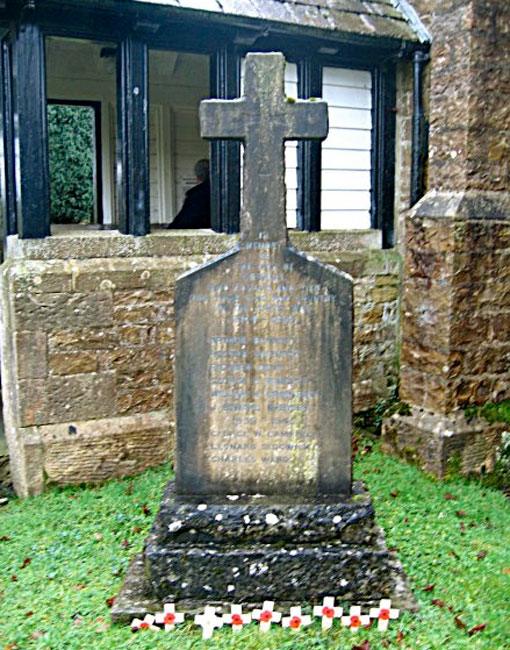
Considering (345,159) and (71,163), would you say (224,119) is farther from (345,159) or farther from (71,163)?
(71,163)

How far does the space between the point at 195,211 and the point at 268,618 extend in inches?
204

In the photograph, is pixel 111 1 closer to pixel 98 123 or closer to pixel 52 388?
pixel 52 388

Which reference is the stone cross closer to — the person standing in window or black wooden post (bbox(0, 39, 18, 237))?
black wooden post (bbox(0, 39, 18, 237))

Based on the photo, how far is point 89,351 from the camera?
588 centimetres

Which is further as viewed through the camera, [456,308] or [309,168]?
[309,168]

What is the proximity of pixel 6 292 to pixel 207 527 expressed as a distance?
2791 millimetres

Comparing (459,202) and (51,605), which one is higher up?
(459,202)

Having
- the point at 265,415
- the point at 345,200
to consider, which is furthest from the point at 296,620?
the point at 345,200

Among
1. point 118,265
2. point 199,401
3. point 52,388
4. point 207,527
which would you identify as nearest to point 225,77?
point 118,265

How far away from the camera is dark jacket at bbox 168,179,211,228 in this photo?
26.5 ft

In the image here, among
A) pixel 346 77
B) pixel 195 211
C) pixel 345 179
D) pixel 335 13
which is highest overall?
pixel 335 13

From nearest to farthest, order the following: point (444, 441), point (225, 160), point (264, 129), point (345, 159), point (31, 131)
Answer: point (264, 129) → point (31, 131) → point (444, 441) → point (225, 160) → point (345, 159)

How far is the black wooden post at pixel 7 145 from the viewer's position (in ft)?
19.3

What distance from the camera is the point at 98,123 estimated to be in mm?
9445
